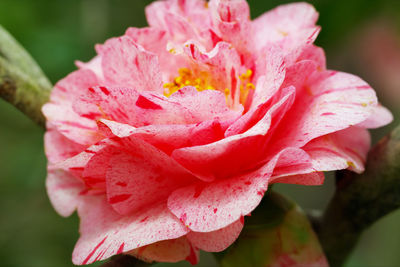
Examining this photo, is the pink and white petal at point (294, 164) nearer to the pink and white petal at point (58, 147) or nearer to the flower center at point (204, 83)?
the flower center at point (204, 83)

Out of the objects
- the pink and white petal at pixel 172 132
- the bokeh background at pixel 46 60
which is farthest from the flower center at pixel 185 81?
the bokeh background at pixel 46 60

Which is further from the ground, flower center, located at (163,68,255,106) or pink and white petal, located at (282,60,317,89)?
pink and white petal, located at (282,60,317,89)

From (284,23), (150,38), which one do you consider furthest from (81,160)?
(284,23)

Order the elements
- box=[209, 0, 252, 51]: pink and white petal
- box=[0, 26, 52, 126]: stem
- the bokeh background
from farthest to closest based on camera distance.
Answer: the bokeh background, box=[0, 26, 52, 126]: stem, box=[209, 0, 252, 51]: pink and white petal

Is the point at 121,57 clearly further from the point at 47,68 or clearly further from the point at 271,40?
the point at 47,68

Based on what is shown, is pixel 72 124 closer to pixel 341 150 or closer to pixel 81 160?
pixel 81 160

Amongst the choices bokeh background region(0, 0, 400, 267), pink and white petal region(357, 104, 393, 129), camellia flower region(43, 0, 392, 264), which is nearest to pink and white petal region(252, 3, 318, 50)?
camellia flower region(43, 0, 392, 264)

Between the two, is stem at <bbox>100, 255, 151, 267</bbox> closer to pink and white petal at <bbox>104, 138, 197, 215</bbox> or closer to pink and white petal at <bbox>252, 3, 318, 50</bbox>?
pink and white petal at <bbox>104, 138, 197, 215</bbox>
